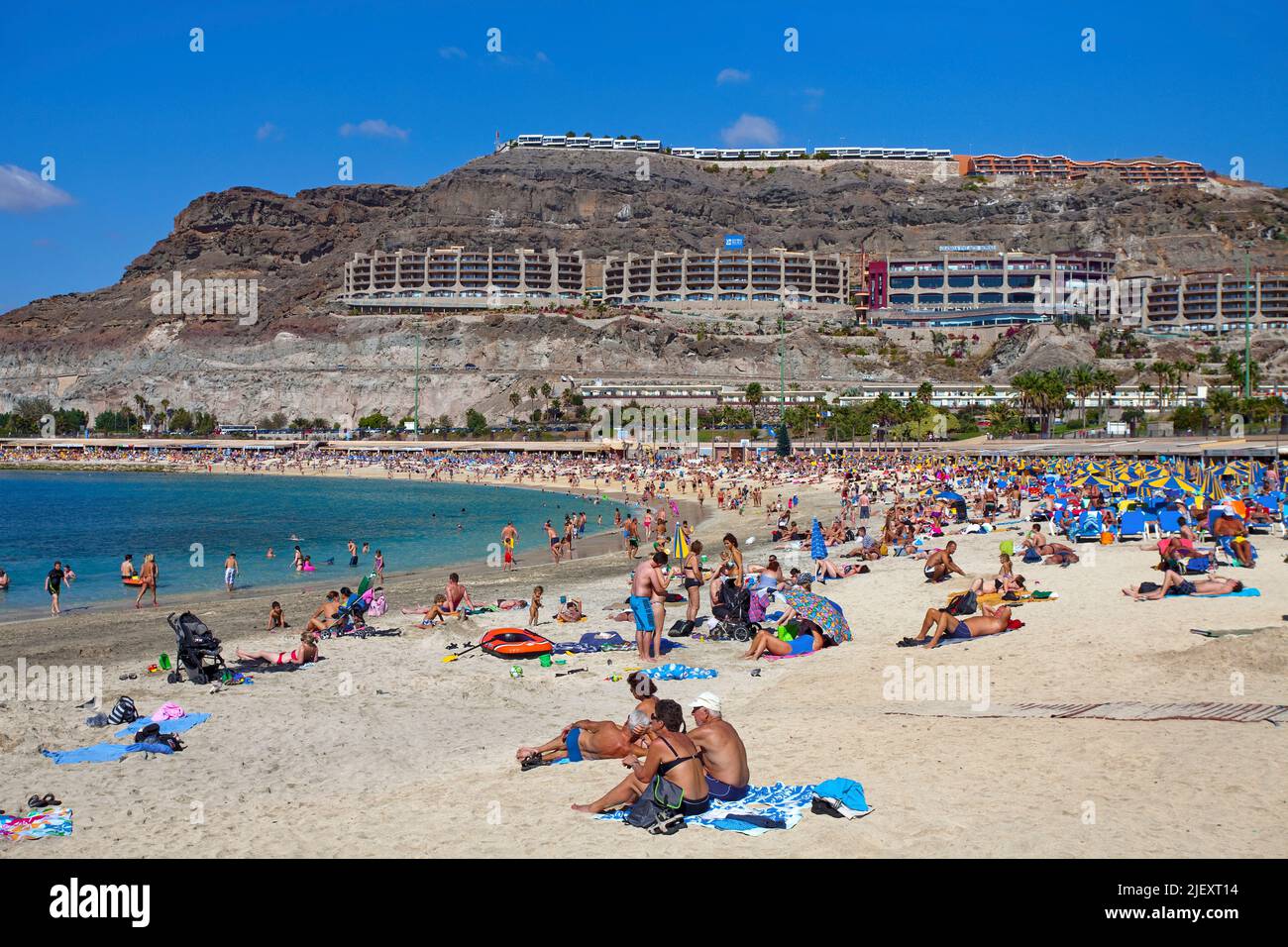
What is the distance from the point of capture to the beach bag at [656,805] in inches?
261

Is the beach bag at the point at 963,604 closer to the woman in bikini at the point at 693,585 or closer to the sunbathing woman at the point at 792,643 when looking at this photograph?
the sunbathing woman at the point at 792,643

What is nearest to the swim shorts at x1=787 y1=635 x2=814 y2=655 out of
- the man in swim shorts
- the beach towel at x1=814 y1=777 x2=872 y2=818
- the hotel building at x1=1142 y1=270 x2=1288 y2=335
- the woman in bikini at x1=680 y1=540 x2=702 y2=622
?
the man in swim shorts

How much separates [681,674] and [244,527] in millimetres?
33520

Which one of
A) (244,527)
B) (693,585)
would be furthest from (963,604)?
(244,527)

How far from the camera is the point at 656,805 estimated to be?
674 centimetres

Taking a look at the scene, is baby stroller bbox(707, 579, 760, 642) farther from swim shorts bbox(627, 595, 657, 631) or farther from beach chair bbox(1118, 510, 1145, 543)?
beach chair bbox(1118, 510, 1145, 543)

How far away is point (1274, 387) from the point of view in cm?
9731

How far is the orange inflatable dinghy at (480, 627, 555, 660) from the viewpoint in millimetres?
12984

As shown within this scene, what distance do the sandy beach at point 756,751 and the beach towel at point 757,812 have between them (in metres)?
0.12

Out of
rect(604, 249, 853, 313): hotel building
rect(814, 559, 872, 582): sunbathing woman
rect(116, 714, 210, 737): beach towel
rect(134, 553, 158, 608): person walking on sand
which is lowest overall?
rect(134, 553, 158, 608): person walking on sand

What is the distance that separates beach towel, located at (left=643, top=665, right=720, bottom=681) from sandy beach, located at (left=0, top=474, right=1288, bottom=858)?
0.68 feet

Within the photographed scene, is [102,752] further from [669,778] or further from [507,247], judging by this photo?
[507,247]

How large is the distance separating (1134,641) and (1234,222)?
574 ft
